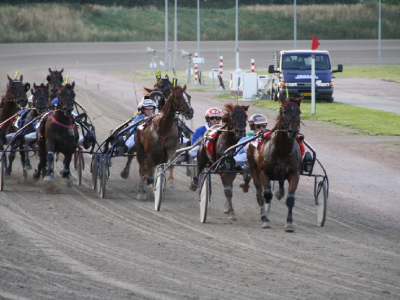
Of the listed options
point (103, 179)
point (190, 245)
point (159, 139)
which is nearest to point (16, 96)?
point (103, 179)

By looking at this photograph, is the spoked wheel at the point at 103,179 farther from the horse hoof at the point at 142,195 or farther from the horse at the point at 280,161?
the horse at the point at 280,161

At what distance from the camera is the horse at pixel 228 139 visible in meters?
9.28

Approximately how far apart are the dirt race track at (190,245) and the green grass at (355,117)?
6.41 meters

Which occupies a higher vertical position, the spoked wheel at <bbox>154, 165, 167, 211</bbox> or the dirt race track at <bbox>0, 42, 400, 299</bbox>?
the spoked wheel at <bbox>154, 165, 167, 211</bbox>

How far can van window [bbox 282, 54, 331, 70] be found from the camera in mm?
27234

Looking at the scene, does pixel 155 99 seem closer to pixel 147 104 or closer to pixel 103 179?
pixel 147 104

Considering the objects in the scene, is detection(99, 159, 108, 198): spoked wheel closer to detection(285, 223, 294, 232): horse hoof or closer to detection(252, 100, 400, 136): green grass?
detection(285, 223, 294, 232): horse hoof

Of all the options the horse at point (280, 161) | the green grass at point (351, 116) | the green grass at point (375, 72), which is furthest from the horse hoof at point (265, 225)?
the green grass at point (375, 72)

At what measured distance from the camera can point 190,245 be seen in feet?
26.3

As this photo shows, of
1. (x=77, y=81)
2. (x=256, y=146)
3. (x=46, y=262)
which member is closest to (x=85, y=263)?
(x=46, y=262)

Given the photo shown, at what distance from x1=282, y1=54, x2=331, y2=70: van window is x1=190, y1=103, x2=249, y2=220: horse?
17472 mm

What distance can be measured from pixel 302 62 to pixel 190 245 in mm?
20362

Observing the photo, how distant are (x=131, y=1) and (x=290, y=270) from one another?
226 feet

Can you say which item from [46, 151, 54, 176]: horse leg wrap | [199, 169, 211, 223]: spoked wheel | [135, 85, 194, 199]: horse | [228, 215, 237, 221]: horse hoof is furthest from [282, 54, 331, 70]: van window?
[199, 169, 211, 223]: spoked wheel
